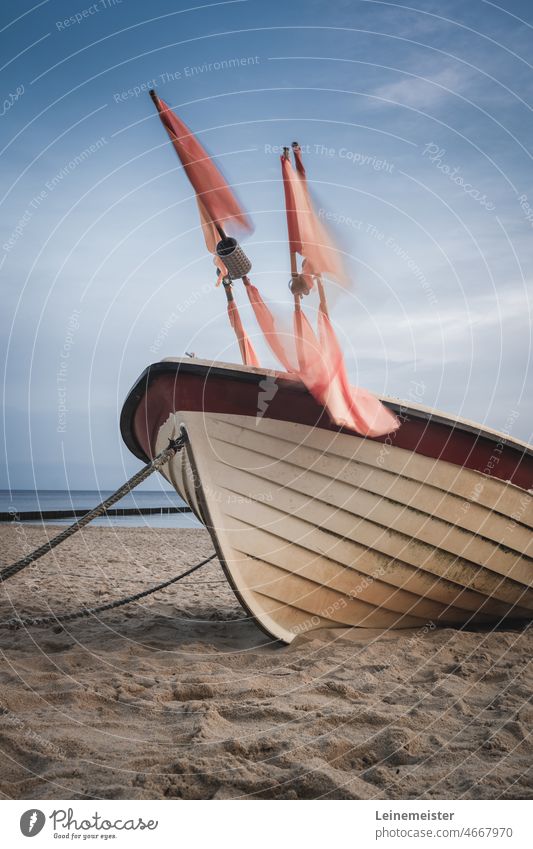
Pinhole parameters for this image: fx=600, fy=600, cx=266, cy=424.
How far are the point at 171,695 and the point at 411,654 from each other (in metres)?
1.61

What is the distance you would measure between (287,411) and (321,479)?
0.51m

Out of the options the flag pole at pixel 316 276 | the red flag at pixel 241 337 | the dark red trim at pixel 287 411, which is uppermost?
the flag pole at pixel 316 276

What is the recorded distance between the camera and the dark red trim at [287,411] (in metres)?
3.74

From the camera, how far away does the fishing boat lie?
3742 millimetres

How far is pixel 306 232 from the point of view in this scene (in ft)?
→ 11.8

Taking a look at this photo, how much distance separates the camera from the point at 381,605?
4.34 metres

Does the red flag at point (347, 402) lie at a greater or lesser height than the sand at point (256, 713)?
greater

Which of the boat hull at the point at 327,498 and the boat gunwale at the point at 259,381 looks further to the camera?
the boat hull at the point at 327,498

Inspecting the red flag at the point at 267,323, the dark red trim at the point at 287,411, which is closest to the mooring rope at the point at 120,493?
the dark red trim at the point at 287,411

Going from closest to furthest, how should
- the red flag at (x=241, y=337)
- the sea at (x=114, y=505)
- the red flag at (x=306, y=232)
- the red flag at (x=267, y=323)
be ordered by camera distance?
the red flag at (x=306, y=232)
the red flag at (x=267, y=323)
the red flag at (x=241, y=337)
the sea at (x=114, y=505)

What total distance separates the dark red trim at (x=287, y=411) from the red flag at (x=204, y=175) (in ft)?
3.44

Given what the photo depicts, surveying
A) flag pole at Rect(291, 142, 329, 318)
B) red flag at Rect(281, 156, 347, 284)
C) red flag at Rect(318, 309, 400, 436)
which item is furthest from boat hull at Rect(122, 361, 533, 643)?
red flag at Rect(281, 156, 347, 284)

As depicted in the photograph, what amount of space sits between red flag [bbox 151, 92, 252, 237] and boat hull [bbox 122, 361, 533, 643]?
41.3 inches

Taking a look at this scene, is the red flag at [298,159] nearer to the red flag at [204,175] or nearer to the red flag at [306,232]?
the red flag at [306,232]
